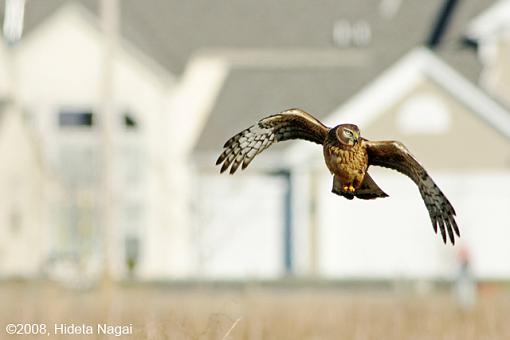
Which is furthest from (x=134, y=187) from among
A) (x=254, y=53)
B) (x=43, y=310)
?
(x=43, y=310)

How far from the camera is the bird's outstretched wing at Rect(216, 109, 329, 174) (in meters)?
4.38

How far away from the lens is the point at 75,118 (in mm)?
43312

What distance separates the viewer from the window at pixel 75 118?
43.0 m

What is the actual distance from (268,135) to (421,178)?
0.43 meters

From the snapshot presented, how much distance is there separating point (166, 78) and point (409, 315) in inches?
798

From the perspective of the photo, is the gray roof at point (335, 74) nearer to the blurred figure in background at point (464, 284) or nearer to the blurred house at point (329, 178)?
the blurred house at point (329, 178)

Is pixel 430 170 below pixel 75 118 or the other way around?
below

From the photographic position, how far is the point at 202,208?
41.7 metres

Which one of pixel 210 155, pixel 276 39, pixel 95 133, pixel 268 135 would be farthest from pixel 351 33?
pixel 268 135

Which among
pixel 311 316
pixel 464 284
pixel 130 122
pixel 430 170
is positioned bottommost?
pixel 311 316

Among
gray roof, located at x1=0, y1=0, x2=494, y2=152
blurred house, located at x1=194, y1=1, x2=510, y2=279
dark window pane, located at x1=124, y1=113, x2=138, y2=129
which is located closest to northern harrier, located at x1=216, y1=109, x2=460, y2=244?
blurred house, located at x1=194, y1=1, x2=510, y2=279

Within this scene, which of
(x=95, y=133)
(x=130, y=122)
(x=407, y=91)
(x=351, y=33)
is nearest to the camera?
(x=407, y=91)

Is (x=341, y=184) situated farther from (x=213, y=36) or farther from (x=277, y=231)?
(x=213, y=36)

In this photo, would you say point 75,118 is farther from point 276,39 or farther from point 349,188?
point 349,188
